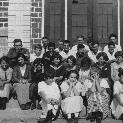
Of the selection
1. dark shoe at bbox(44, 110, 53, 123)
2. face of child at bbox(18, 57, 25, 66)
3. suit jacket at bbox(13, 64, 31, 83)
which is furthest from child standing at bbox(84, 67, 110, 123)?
face of child at bbox(18, 57, 25, 66)

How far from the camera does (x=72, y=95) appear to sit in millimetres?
8148

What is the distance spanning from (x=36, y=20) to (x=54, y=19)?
0.56 m

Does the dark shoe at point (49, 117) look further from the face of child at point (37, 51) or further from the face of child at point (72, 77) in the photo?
the face of child at point (37, 51)

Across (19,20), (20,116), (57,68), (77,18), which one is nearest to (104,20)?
(77,18)

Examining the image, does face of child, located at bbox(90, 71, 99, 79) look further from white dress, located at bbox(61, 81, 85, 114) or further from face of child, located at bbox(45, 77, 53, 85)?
face of child, located at bbox(45, 77, 53, 85)

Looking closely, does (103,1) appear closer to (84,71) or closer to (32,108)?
(84,71)

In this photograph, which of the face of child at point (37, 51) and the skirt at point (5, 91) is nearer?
the skirt at point (5, 91)

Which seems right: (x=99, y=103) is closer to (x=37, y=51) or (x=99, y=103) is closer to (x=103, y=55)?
(x=103, y=55)

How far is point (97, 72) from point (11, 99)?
2.01 m

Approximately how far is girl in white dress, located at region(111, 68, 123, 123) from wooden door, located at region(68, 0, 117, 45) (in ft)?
12.7

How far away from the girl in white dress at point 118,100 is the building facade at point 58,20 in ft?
12.4

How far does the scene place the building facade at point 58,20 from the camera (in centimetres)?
1184

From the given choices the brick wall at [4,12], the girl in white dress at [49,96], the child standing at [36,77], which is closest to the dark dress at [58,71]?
the child standing at [36,77]

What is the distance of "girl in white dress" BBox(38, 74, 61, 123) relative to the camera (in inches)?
311
